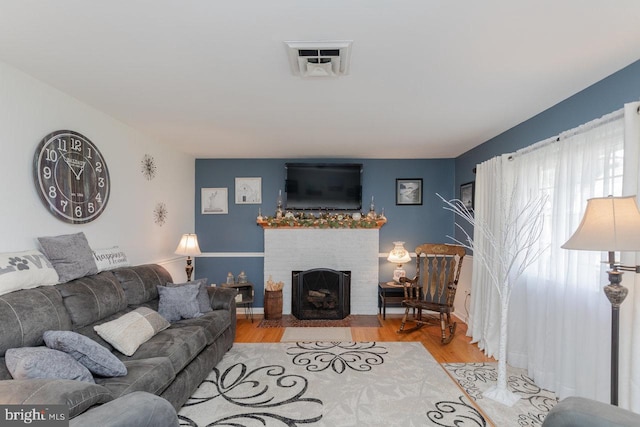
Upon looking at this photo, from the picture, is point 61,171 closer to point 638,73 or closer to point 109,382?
point 109,382

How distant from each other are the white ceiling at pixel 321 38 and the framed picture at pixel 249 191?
5.99 feet

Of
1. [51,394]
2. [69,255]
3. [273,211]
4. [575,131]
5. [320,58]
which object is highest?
[320,58]

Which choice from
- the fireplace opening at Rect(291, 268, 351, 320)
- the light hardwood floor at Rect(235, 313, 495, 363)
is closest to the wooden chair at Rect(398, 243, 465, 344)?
the light hardwood floor at Rect(235, 313, 495, 363)

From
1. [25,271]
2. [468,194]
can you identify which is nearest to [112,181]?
[25,271]

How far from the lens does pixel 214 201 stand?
5.11 meters

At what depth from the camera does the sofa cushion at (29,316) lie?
1.67m

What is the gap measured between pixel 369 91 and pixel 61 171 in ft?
8.53

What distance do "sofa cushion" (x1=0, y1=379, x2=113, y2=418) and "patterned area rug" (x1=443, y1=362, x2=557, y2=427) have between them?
252 centimetres

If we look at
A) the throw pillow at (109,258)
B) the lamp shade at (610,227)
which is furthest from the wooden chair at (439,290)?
the throw pillow at (109,258)

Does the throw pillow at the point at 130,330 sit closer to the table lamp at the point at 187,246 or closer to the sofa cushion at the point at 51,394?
the sofa cushion at the point at 51,394

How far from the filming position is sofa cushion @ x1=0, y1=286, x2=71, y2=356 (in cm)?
167

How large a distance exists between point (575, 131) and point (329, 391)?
2.90 m

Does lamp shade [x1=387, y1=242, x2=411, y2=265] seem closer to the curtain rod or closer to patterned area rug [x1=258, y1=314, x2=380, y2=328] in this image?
patterned area rug [x1=258, y1=314, x2=380, y2=328]

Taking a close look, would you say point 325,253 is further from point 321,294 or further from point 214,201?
point 214,201
